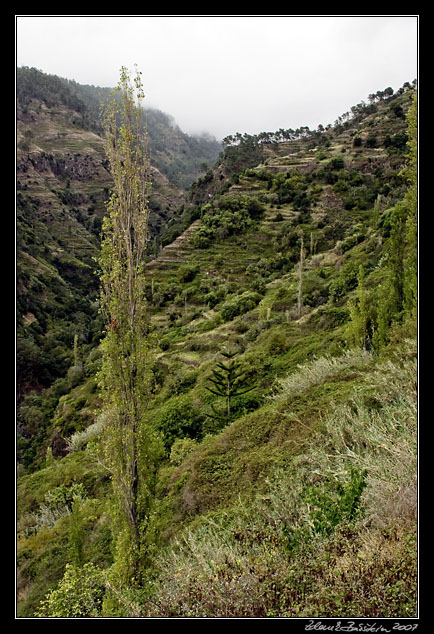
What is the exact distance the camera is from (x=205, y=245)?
51.6m

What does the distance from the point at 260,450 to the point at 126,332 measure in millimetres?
4144

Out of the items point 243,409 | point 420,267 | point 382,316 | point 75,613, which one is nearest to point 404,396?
point 420,267

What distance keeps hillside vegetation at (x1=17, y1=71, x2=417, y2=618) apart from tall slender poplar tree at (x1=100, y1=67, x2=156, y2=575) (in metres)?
0.22

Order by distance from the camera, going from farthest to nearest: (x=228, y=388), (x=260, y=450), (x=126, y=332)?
(x=228, y=388)
(x=260, y=450)
(x=126, y=332)

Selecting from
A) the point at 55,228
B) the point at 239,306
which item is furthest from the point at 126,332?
the point at 55,228

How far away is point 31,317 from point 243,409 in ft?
198

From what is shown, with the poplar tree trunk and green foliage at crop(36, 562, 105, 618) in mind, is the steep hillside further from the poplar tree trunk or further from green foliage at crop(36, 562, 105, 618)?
green foliage at crop(36, 562, 105, 618)

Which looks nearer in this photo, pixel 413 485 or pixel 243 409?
pixel 413 485

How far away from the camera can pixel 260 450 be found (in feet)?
24.9

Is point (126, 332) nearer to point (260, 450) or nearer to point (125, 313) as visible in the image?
point (125, 313)

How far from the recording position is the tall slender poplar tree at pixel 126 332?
547 cm

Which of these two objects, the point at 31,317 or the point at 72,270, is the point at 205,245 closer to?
the point at 31,317

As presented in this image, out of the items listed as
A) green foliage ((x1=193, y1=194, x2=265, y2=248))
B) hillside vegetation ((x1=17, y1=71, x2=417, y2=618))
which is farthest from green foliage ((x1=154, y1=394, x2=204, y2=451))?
green foliage ((x1=193, y1=194, x2=265, y2=248))

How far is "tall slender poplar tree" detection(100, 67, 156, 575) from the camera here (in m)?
5.47
